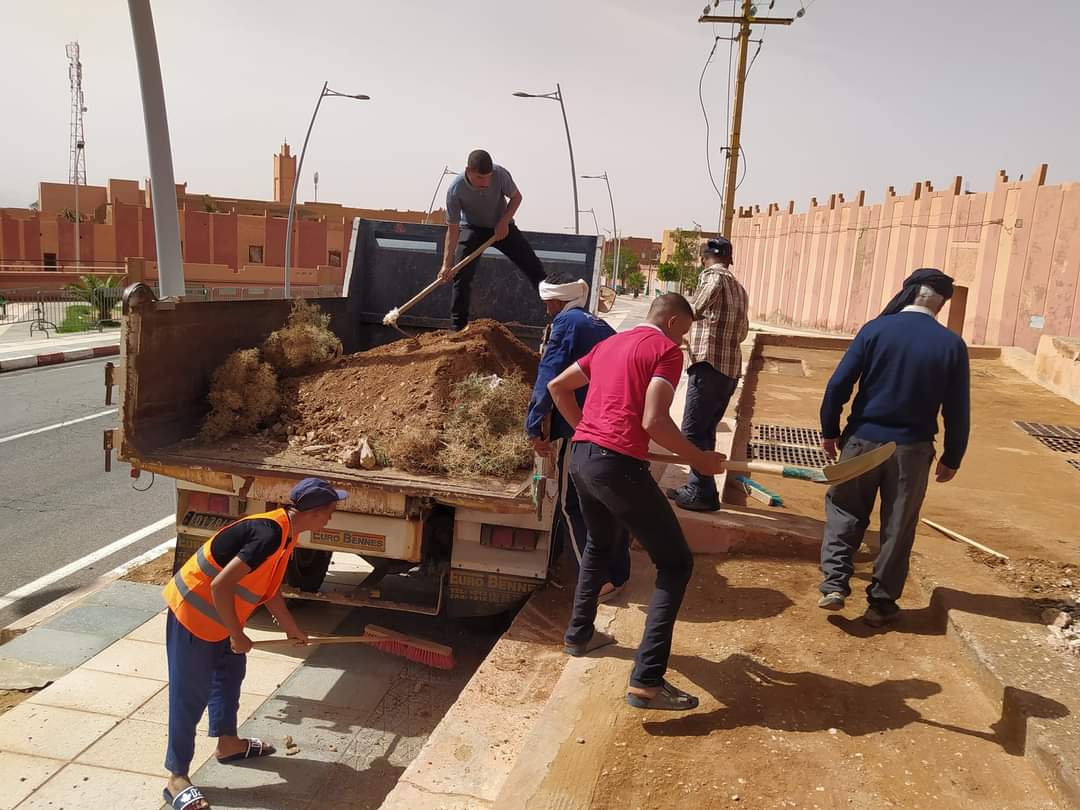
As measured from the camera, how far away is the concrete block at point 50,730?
3.66 meters

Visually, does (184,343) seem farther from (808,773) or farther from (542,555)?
(808,773)

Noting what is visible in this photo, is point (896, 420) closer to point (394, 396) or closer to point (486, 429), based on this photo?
point (486, 429)

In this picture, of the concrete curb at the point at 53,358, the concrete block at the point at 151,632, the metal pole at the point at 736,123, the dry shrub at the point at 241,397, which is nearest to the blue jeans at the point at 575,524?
the dry shrub at the point at 241,397

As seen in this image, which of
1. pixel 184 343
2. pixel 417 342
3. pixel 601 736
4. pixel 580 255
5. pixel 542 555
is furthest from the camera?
pixel 580 255

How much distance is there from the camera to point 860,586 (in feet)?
14.7

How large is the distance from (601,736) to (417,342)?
3575 mm

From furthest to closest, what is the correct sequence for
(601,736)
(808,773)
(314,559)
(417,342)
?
(417,342)
(314,559)
(601,736)
(808,773)

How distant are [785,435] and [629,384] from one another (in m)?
6.04

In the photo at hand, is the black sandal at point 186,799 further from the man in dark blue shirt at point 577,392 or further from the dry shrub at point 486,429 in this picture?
the man in dark blue shirt at point 577,392

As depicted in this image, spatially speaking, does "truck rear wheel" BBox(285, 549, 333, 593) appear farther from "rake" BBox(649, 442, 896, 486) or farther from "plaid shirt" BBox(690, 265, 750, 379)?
"plaid shirt" BBox(690, 265, 750, 379)

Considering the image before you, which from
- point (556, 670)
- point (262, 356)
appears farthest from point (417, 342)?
point (556, 670)

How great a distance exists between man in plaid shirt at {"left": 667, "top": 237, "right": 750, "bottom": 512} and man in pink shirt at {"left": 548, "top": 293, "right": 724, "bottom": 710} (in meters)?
1.57

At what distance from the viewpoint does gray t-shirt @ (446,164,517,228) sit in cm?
652

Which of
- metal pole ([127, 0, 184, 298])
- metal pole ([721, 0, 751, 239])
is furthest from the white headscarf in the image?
metal pole ([721, 0, 751, 239])
